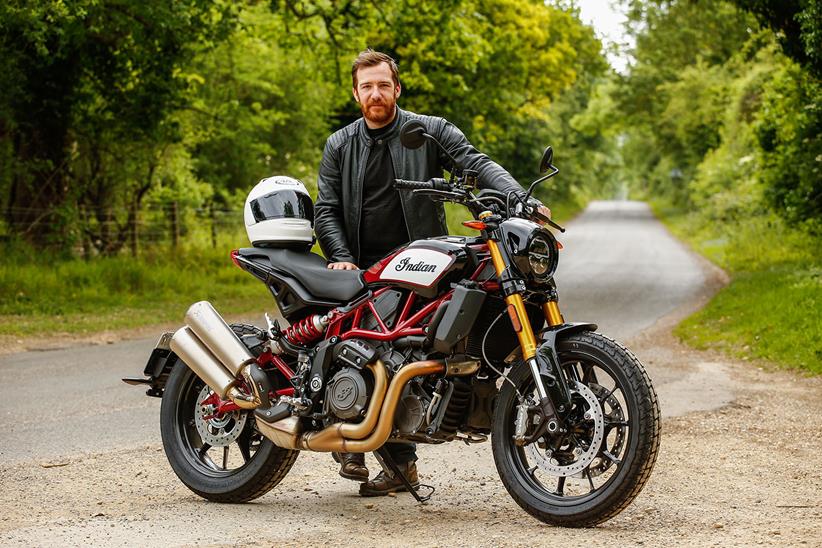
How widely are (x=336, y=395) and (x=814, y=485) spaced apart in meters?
2.58

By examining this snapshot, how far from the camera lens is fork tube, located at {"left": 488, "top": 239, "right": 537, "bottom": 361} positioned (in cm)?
504

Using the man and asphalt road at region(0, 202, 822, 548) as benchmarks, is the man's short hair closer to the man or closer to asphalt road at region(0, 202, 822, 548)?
the man

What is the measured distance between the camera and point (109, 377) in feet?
34.6

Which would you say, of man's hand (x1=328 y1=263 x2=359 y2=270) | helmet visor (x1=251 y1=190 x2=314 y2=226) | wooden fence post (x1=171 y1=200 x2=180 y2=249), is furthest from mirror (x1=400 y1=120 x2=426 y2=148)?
wooden fence post (x1=171 y1=200 x2=180 y2=249)

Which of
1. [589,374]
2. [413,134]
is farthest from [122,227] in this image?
[589,374]

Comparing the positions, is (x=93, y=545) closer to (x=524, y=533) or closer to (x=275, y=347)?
(x=275, y=347)

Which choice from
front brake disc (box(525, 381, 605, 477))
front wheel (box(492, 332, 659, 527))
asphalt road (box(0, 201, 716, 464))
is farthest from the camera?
asphalt road (box(0, 201, 716, 464))

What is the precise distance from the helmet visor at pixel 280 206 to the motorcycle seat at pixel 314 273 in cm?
17

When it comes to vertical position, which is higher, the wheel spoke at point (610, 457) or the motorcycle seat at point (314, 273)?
the motorcycle seat at point (314, 273)

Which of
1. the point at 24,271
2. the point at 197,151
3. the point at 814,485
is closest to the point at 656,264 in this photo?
the point at 197,151

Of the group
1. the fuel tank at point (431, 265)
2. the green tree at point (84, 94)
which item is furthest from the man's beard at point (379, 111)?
the green tree at point (84, 94)

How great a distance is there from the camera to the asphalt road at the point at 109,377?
768 cm

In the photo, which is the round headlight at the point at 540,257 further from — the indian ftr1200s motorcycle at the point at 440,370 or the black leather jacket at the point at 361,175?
the black leather jacket at the point at 361,175

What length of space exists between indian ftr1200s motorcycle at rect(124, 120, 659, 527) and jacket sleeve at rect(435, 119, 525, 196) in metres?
0.21
